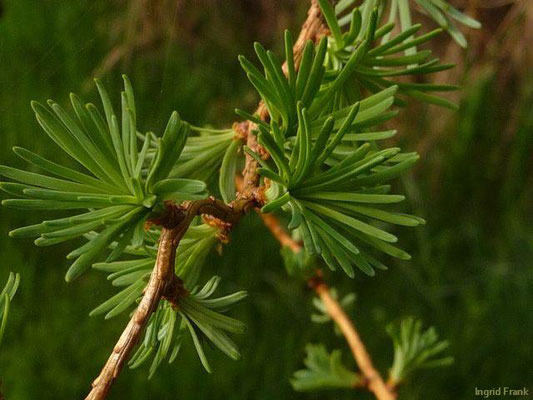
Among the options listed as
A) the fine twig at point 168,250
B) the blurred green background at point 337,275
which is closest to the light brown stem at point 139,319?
the fine twig at point 168,250

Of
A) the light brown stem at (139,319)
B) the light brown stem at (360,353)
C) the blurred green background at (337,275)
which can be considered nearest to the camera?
the light brown stem at (139,319)

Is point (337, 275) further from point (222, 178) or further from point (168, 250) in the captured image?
point (168, 250)

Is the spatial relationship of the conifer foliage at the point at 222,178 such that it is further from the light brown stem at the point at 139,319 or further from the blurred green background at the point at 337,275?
the blurred green background at the point at 337,275

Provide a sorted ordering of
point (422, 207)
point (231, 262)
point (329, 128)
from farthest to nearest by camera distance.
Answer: point (422, 207)
point (231, 262)
point (329, 128)

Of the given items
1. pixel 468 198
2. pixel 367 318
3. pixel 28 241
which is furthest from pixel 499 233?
pixel 28 241

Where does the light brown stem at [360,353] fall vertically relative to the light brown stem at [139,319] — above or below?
below

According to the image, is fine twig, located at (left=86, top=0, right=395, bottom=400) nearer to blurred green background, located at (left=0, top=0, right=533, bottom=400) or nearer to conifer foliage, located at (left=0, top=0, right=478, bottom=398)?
conifer foliage, located at (left=0, top=0, right=478, bottom=398)

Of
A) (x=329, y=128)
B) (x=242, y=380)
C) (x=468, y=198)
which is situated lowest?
(x=242, y=380)

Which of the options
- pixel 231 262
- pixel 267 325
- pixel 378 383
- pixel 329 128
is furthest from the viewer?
pixel 231 262

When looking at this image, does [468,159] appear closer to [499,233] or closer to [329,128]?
[499,233]
